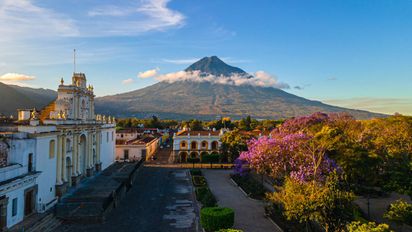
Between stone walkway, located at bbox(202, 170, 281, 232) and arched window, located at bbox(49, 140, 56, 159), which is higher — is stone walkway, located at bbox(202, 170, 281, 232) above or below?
below

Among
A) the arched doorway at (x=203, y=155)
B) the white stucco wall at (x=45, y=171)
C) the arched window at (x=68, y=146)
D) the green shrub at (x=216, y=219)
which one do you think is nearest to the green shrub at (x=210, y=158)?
the arched doorway at (x=203, y=155)

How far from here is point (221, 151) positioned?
4956cm

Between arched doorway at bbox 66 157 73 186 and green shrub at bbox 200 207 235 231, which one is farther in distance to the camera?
arched doorway at bbox 66 157 73 186

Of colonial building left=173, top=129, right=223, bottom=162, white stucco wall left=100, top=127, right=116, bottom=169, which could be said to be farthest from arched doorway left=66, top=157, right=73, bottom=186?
colonial building left=173, top=129, right=223, bottom=162

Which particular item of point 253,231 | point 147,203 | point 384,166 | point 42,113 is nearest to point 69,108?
point 42,113

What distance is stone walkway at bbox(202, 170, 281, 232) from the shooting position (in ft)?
65.8

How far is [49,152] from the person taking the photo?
23.2 m

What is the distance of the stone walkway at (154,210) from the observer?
65.0ft

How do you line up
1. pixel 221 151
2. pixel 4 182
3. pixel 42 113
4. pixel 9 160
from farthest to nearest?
pixel 221 151 → pixel 42 113 → pixel 9 160 → pixel 4 182

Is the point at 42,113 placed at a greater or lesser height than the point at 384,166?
greater

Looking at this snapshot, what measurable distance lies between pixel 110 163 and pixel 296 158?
26.9 meters

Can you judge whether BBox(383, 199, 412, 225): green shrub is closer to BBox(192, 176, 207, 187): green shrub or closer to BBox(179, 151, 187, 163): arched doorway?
BBox(192, 176, 207, 187): green shrub

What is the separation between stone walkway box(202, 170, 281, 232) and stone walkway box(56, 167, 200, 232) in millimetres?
2563

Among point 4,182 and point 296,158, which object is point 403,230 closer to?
point 296,158
